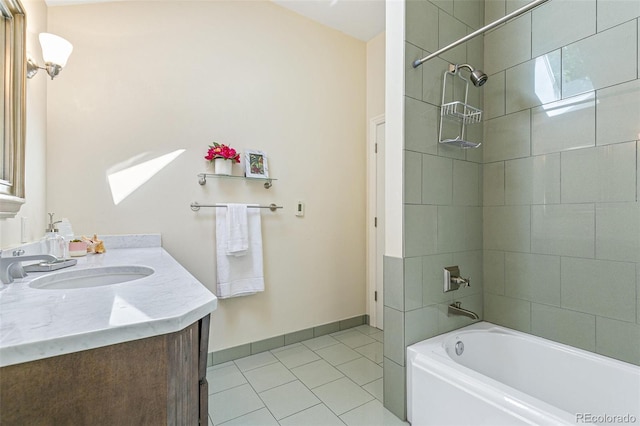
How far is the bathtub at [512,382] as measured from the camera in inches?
42.6

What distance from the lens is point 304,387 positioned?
1.90 m

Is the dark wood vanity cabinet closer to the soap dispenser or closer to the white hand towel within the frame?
the soap dispenser

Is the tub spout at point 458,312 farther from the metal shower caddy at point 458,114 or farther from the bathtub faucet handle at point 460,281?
the metal shower caddy at point 458,114

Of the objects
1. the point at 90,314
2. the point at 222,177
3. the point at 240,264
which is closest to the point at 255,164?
the point at 222,177

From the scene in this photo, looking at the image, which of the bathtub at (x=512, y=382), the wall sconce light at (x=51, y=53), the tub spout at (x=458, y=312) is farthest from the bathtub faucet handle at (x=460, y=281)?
the wall sconce light at (x=51, y=53)

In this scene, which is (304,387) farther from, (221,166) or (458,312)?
(221,166)

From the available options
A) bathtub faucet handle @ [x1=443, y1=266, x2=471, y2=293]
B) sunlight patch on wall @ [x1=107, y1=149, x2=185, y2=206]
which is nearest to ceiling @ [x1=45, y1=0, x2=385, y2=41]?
sunlight patch on wall @ [x1=107, y1=149, x2=185, y2=206]

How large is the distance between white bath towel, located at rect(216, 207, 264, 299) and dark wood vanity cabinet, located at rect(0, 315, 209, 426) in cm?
153

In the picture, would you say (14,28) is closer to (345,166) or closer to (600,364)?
(345,166)

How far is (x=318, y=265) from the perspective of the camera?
2.71 m

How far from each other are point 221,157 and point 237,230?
0.54m

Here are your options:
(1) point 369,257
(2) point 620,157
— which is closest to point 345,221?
(1) point 369,257

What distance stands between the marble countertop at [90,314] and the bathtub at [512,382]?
1085 millimetres

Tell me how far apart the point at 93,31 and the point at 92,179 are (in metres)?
0.92
